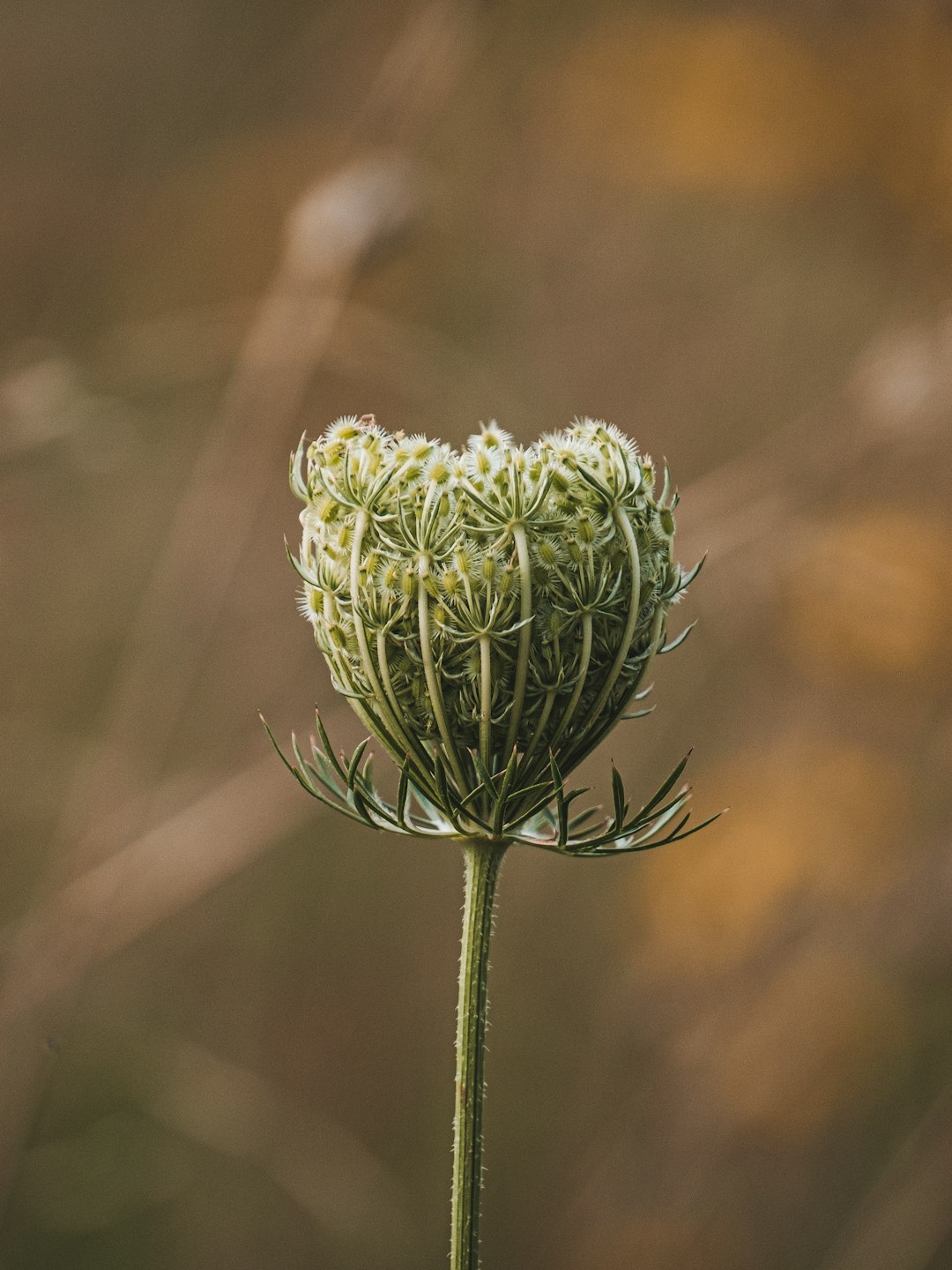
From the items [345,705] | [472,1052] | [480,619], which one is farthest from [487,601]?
[345,705]

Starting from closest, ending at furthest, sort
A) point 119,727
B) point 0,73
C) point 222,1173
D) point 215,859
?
point 215,859 < point 119,727 < point 222,1173 < point 0,73

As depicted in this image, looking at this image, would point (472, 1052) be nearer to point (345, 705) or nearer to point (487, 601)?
point (487, 601)

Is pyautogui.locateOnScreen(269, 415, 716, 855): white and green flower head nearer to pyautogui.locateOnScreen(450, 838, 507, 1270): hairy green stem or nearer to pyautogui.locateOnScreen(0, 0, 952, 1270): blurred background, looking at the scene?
pyautogui.locateOnScreen(450, 838, 507, 1270): hairy green stem

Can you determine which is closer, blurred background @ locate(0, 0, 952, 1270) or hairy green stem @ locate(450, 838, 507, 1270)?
hairy green stem @ locate(450, 838, 507, 1270)

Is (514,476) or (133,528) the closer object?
(514,476)

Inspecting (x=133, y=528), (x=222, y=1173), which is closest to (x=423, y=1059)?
(x=222, y=1173)

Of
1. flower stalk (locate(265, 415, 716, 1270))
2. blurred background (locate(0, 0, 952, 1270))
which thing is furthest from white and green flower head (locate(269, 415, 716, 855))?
blurred background (locate(0, 0, 952, 1270))

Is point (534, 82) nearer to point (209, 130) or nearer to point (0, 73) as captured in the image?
point (209, 130)

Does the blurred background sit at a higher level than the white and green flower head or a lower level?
higher
